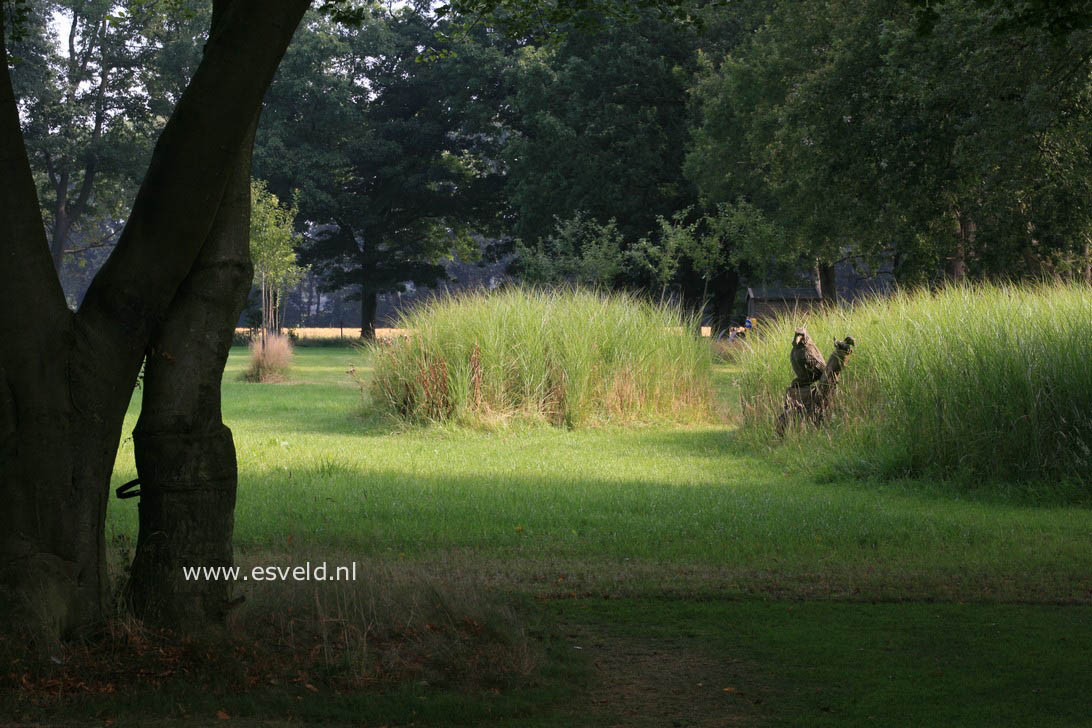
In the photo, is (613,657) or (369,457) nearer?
(613,657)

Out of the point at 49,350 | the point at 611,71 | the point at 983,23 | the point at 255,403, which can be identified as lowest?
the point at 255,403

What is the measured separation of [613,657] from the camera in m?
5.52

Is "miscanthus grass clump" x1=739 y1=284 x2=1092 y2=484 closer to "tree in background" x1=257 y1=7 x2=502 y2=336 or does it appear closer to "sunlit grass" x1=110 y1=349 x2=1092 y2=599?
"sunlit grass" x1=110 y1=349 x2=1092 y2=599

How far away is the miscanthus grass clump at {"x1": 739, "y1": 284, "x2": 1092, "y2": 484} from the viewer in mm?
11039

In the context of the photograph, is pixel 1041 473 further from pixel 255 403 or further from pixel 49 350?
pixel 255 403

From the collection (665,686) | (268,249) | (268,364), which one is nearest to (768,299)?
(268,249)

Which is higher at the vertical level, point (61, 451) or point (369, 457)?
point (61, 451)

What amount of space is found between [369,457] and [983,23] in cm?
1157

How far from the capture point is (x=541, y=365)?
57.2 ft

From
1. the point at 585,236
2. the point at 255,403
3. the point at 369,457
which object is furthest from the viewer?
the point at 585,236

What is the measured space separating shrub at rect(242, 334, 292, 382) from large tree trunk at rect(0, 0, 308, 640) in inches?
965

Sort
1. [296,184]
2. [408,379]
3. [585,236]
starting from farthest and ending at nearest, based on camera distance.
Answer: [296,184], [585,236], [408,379]

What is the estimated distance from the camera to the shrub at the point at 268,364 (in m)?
29.2

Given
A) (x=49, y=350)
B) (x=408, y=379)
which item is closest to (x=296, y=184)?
(x=408, y=379)
